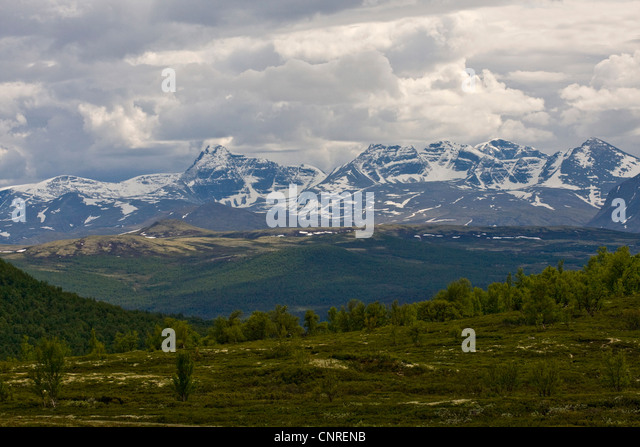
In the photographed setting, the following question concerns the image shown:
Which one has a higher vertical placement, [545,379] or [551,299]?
[551,299]

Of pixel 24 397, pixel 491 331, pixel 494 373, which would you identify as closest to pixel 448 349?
pixel 491 331

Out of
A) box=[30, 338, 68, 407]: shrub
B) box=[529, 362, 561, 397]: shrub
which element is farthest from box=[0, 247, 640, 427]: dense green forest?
box=[30, 338, 68, 407]: shrub

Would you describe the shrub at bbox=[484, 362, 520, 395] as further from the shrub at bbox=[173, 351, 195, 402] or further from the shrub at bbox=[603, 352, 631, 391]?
the shrub at bbox=[173, 351, 195, 402]

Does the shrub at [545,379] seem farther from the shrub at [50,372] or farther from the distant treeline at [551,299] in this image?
the distant treeline at [551,299]

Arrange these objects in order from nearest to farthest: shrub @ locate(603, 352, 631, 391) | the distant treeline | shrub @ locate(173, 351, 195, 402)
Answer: shrub @ locate(603, 352, 631, 391), shrub @ locate(173, 351, 195, 402), the distant treeline

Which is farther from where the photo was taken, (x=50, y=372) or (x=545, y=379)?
(x=50, y=372)

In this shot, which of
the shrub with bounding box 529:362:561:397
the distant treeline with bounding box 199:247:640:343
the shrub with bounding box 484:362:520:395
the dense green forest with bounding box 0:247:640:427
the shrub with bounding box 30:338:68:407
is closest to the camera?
the dense green forest with bounding box 0:247:640:427

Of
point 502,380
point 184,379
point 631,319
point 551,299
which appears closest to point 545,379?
point 502,380

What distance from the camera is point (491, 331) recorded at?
158m

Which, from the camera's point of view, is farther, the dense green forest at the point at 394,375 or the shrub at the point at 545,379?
the shrub at the point at 545,379

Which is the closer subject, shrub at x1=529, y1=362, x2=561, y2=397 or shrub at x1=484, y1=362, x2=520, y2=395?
shrub at x1=529, y1=362, x2=561, y2=397

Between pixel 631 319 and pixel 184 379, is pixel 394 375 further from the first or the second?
pixel 631 319

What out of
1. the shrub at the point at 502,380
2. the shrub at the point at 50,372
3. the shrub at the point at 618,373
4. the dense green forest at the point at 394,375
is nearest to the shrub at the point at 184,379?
the dense green forest at the point at 394,375
